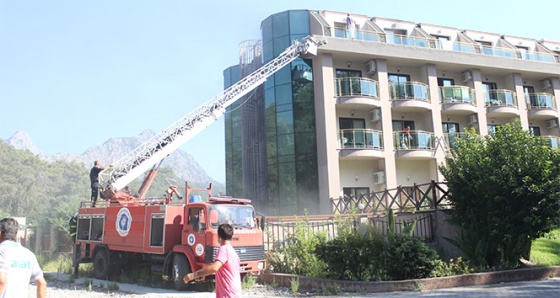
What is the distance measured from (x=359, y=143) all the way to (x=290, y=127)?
3.81 m

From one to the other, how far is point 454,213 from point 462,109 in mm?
14134

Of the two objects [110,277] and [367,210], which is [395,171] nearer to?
[367,210]

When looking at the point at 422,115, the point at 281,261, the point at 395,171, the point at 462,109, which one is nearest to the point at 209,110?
the point at 281,261

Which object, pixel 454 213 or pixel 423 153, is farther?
pixel 423 153

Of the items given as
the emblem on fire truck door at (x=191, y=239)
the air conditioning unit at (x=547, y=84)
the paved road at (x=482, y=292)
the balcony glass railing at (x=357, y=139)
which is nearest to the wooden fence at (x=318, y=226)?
the paved road at (x=482, y=292)

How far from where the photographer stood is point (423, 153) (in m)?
24.0

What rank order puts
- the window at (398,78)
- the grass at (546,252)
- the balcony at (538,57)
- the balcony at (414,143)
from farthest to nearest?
Result: the balcony at (538,57)
the window at (398,78)
the balcony at (414,143)
the grass at (546,252)

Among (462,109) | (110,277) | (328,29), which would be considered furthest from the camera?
(462,109)

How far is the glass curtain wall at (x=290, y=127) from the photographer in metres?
22.9

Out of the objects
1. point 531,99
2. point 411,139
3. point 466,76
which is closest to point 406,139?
point 411,139

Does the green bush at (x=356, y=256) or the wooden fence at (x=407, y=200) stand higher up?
the wooden fence at (x=407, y=200)

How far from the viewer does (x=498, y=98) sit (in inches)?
1067

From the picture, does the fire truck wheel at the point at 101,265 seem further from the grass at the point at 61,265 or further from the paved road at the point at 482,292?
the paved road at the point at 482,292

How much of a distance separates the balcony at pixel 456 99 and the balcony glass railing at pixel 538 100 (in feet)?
17.0
